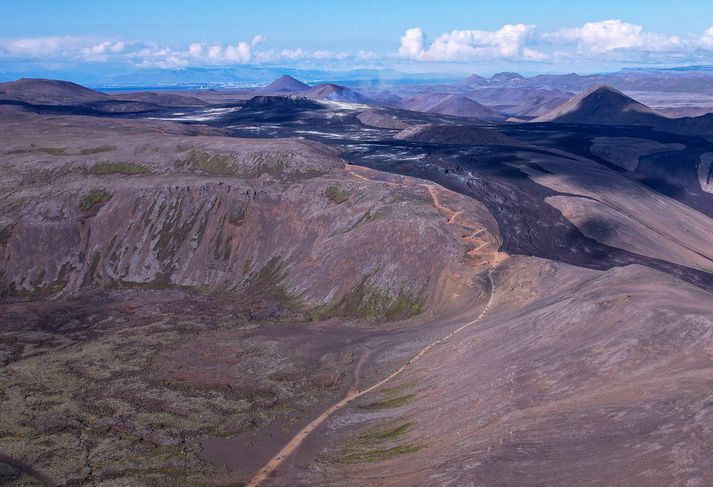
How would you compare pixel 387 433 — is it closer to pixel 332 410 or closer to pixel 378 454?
pixel 378 454

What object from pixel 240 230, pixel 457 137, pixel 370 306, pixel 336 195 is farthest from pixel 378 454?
pixel 457 137

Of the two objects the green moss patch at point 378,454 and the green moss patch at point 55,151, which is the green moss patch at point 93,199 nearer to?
the green moss patch at point 55,151

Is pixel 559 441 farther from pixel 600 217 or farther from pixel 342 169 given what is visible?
pixel 342 169

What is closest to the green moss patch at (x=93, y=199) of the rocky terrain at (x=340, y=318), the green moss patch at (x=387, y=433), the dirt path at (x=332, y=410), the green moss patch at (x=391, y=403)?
the rocky terrain at (x=340, y=318)

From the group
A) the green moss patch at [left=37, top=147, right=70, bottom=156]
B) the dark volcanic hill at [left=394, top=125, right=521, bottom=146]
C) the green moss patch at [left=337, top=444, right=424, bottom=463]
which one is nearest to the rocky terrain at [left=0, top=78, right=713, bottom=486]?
the green moss patch at [left=337, top=444, right=424, bottom=463]

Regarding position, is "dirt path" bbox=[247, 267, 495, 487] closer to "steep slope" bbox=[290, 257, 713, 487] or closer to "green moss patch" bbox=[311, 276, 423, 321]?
"steep slope" bbox=[290, 257, 713, 487]

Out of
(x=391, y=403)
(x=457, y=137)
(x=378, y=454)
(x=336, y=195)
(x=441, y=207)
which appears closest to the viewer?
(x=378, y=454)
